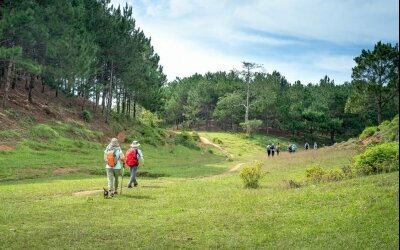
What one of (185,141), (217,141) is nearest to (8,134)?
(185,141)

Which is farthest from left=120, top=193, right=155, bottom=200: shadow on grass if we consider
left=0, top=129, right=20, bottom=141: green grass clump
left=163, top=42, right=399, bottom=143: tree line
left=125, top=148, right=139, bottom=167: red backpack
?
left=163, top=42, right=399, bottom=143: tree line

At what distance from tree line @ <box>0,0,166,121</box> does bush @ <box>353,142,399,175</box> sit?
27.9 metres

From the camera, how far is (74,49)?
44.5m

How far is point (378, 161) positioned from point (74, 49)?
33.9 metres

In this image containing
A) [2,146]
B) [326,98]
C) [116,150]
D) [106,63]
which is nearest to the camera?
[116,150]

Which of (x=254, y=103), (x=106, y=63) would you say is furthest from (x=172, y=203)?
(x=254, y=103)

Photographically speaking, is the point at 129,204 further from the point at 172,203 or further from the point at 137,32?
the point at 137,32

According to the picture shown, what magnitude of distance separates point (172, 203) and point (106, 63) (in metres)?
49.3

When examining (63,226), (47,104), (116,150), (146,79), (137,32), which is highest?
(137,32)

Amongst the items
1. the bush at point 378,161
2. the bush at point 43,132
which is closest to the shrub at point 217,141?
the bush at point 43,132

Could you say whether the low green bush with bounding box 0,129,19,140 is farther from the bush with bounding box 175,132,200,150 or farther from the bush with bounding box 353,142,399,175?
the bush with bounding box 175,132,200,150

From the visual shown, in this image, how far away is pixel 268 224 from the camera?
11758 millimetres

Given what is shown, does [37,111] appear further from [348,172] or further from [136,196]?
[348,172]

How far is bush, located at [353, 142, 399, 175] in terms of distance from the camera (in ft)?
61.7
